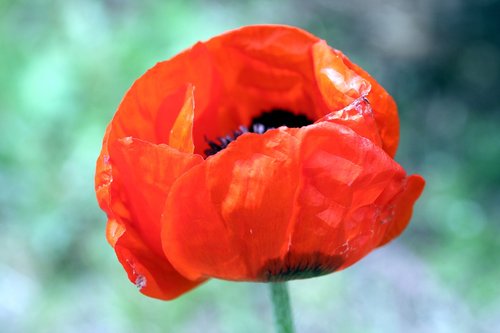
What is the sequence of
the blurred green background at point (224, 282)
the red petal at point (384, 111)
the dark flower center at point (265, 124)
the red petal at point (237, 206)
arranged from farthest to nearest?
the blurred green background at point (224, 282), the dark flower center at point (265, 124), the red petal at point (384, 111), the red petal at point (237, 206)

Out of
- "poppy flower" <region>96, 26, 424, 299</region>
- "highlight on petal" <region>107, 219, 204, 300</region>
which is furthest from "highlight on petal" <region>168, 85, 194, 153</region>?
"highlight on petal" <region>107, 219, 204, 300</region>

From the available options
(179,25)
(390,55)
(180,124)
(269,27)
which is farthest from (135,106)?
(390,55)

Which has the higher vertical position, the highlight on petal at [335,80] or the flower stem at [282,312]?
the highlight on petal at [335,80]

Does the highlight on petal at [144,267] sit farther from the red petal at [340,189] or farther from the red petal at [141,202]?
the red petal at [340,189]

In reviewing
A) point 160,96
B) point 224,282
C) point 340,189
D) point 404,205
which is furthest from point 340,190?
point 224,282

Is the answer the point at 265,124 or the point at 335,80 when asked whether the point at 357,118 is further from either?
the point at 265,124

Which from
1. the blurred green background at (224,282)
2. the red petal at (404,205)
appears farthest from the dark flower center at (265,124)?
the blurred green background at (224,282)
